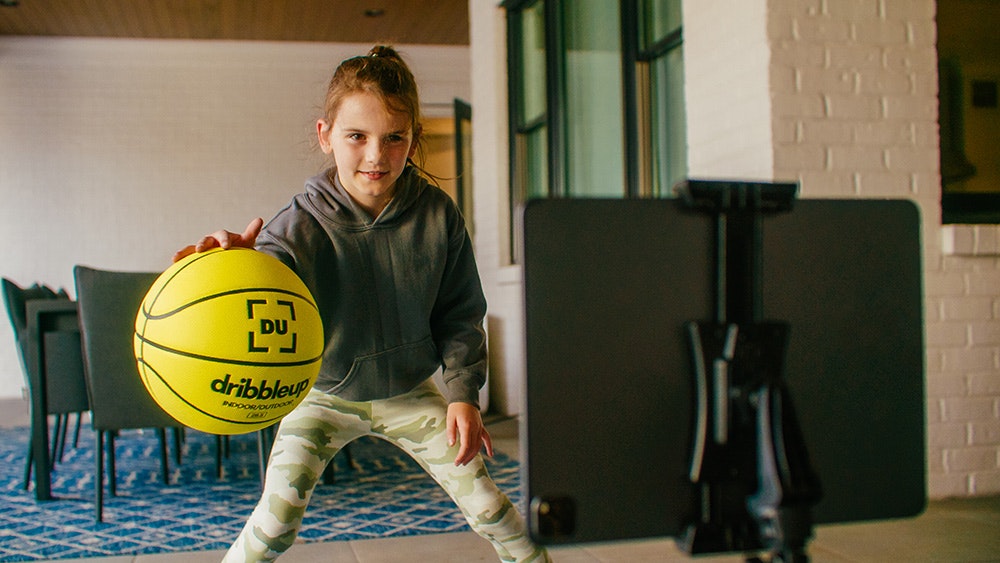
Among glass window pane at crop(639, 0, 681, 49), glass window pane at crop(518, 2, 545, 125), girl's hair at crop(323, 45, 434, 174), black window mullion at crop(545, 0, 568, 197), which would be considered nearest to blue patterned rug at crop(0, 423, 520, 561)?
girl's hair at crop(323, 45, 434, 174)

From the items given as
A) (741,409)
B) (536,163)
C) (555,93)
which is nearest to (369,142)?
(741,409)

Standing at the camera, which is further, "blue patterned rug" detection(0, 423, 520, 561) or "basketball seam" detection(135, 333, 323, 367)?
"blue patterned rug" detection(0, 423, 520, 561)

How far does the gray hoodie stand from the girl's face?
0.22 feet

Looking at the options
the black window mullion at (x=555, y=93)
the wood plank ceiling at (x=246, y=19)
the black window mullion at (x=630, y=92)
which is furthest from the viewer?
the wood plank ceiling at (x=246, y=19)

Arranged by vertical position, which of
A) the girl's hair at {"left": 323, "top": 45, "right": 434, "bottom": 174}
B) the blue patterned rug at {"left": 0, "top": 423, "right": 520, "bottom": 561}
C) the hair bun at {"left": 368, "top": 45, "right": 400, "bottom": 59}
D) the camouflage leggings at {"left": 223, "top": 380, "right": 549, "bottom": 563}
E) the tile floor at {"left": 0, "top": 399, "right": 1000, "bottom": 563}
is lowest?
the blue patterned rug at {"left": 0, "top": 423, "right": 520, "bottom": 561}

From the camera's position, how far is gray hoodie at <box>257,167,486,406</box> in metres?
1.63

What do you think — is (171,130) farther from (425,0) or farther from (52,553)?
(52,553)

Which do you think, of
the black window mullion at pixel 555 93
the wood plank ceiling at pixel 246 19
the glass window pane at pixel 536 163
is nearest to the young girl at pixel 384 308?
the black window mullion at pixel 555 93

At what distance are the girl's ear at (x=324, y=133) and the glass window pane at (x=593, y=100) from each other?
2.47 m

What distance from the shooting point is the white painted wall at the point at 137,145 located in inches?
295

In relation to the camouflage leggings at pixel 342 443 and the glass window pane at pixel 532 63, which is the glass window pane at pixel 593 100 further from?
the camouflage leggings at pixel 342 443

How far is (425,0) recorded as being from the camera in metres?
6.71

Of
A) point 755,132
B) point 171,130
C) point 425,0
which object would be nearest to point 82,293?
point 755,132

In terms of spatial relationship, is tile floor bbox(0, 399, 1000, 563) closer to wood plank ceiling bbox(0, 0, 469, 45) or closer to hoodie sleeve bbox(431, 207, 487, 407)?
hoodie sleeve bbox(431, 207, 487, 407)
